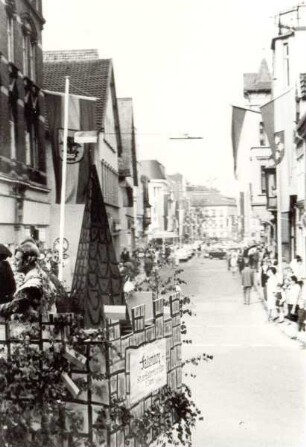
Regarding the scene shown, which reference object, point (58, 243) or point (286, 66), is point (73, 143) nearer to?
point (58, 243)

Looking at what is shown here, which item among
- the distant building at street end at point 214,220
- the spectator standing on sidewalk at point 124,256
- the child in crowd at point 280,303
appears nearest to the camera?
the spectator standing on sidewalk at point 124,256

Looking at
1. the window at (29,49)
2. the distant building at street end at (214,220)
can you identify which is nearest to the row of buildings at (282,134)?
the window at (29,49)

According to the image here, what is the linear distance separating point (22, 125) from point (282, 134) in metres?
7.73

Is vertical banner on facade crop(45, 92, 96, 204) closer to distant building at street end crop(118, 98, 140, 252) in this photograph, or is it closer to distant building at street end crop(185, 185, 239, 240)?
distant building at street end crop(118, 98, 140, 252)

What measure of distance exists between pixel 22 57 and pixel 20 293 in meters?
3.56

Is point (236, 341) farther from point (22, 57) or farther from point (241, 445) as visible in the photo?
point (22, 57)

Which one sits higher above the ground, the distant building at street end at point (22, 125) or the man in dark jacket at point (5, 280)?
the distant building at street end at point (22, 125)

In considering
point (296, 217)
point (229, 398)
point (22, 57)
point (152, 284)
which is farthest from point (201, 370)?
point (296, 217)

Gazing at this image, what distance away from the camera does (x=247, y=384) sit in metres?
8.39

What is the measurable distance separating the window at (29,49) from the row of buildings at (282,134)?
3.04 meters

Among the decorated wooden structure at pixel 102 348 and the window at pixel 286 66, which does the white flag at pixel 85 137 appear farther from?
the window at pixel 286 66

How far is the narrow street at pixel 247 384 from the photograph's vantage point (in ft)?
21.4

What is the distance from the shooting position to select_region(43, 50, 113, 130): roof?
21.6ft

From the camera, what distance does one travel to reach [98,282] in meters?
5.33
